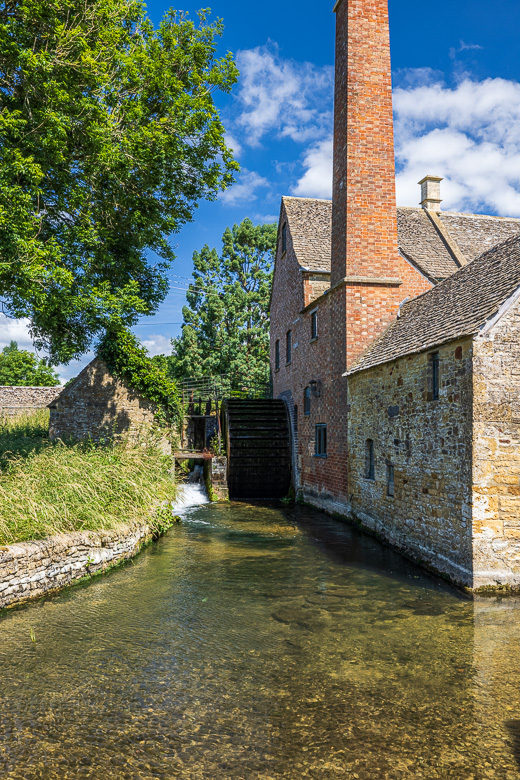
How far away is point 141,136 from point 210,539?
8.36 m

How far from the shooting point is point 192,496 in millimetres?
17969

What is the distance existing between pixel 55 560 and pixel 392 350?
7.15 m

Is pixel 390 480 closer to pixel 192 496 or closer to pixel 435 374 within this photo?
pixel 435 374

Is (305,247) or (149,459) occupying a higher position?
(305,247)

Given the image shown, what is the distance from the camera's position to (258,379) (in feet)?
106

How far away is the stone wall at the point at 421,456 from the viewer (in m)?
7.66

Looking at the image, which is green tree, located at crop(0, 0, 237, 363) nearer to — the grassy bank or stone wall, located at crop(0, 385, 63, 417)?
the grassy bank

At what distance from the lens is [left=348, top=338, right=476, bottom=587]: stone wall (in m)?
7.66

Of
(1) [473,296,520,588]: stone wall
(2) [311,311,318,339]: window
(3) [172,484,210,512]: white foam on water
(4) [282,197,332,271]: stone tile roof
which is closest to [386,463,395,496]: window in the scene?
(1) [473,296,520,588]: stone wall

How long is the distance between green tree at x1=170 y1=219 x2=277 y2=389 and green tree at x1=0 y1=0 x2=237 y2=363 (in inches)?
727

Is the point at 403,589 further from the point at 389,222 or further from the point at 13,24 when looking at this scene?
the point at 13,24

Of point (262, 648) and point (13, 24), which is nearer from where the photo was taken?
point (262, 648)

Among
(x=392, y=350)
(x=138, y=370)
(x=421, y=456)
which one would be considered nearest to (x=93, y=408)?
(x=138, y=370)

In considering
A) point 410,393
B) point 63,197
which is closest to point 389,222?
point 410,393
